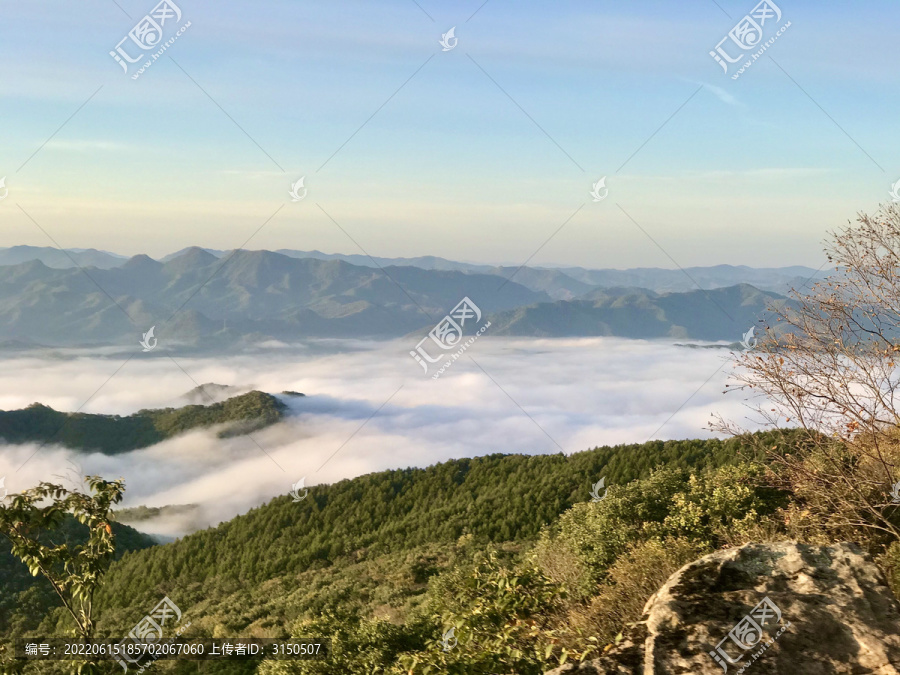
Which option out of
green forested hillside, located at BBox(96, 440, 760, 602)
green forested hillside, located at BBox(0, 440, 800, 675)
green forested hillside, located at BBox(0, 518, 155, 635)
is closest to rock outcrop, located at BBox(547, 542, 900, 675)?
green forested hillside, located at BBox(0, 440, 800, 675)

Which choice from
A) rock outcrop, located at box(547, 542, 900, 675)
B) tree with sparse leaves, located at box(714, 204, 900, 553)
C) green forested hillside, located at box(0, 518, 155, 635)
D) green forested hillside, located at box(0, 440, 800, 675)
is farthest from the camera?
green forested hillside, located at box(0, 518, 155, 635)

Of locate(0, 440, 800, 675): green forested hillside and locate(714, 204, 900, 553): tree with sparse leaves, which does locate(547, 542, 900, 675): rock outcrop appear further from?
locate(714, 204, 900, 553): tree with sparse leaves

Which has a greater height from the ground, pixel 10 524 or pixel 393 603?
pixel 10 524

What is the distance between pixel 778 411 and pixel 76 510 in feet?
55.1

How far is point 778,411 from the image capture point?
55.4 feet

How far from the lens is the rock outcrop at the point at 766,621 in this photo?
7.88m

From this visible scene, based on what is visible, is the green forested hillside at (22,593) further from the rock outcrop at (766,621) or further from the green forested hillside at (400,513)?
the rock outcrop at (766,621)

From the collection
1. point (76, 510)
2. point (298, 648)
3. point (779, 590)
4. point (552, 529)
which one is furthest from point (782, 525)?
point (552, 529)

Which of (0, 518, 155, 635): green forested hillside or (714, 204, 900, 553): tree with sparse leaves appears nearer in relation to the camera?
(714, 204, 900, 553): tree with sparse leaves

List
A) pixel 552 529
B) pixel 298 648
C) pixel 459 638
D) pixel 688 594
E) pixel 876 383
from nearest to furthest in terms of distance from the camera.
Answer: pixel 688 594, pixel 459 638, pixel 298 648, pixel 876 383, pixel 552 529

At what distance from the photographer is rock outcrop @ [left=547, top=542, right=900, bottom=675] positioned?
7.88 m

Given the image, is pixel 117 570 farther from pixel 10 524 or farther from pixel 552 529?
pixel 10 524

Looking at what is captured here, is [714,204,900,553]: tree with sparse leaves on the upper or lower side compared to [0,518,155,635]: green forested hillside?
upper

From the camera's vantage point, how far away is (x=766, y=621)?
8422 mm
